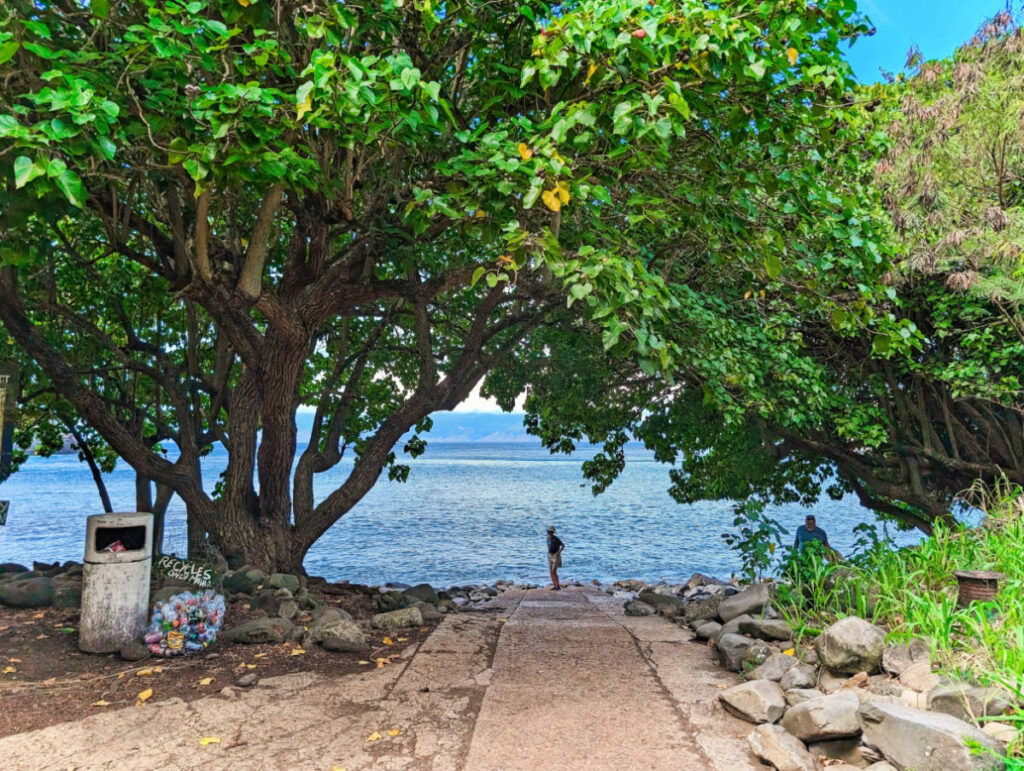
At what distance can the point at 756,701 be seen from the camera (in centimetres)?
418

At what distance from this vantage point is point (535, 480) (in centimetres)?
8500

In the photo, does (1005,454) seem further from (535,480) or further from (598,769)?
(535,480)

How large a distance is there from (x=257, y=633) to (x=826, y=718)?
4.72m

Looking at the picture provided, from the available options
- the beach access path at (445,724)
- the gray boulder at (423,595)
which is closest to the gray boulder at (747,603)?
the beach access path at (445,724)

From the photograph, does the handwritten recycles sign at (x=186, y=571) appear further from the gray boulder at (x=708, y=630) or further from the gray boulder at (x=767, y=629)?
the gray boulder at (x=767, y=629)

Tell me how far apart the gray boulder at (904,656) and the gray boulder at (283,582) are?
602 cm

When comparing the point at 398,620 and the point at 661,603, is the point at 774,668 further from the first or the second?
the point at 661,603

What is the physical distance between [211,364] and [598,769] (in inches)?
465

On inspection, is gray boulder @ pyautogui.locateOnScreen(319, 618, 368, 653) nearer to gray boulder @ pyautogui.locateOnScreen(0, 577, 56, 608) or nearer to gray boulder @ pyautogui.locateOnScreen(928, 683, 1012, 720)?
gray boulder @ pyautogui.locateOnScreen(0, 577, 56, 608)

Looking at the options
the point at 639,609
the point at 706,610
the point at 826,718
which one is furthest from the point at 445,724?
the point at 639,609

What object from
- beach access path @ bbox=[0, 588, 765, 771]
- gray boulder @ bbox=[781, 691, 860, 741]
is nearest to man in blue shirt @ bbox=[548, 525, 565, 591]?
beach access path @ bbox=[0, 588, 765, 771]

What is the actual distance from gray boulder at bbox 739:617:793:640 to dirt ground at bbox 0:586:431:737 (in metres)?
3.11

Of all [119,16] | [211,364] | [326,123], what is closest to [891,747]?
[326,123]

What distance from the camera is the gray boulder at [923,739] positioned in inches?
123
